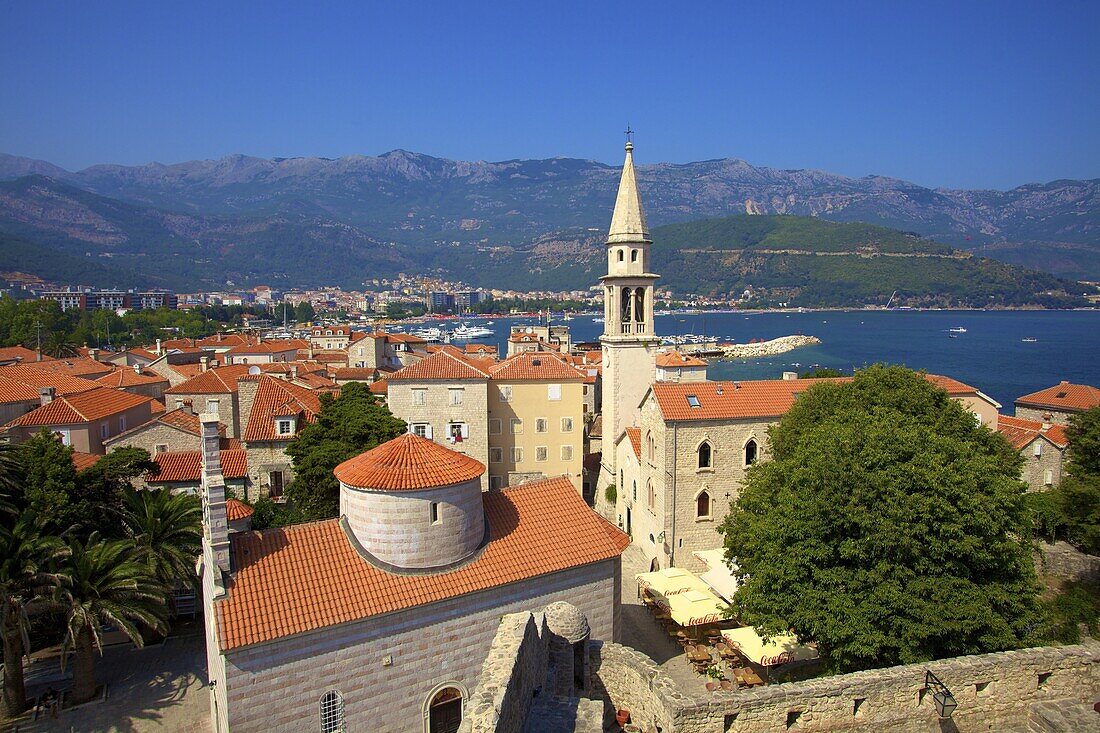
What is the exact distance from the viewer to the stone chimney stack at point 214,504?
42.3 feet

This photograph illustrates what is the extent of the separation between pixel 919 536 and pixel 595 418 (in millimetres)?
34858

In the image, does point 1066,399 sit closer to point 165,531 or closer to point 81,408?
point 165,531

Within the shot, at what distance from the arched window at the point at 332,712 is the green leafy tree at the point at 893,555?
1008 centimetres

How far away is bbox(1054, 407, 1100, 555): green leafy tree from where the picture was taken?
22.9 metres

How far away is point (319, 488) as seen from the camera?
27375 millimetres

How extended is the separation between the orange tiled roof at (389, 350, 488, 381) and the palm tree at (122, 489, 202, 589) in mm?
16619

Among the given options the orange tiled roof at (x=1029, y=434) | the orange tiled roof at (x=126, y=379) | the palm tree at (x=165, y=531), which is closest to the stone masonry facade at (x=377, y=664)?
the palm tree at (x=165, y=531)

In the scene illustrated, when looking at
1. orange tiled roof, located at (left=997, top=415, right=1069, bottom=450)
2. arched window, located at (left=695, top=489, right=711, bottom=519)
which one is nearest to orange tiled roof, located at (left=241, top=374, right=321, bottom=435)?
arched window, located at (left=695, top=489, right=711, bottom=519)

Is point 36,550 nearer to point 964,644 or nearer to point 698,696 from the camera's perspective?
point 698,696

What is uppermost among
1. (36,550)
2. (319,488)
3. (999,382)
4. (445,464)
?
(445,464)

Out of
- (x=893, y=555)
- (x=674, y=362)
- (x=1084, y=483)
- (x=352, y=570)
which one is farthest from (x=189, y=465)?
(x=674, y=362)

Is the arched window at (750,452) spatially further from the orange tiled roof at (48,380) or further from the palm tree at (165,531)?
the orange tiled roof at (48,380)

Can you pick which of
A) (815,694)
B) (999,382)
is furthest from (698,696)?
(999,382)

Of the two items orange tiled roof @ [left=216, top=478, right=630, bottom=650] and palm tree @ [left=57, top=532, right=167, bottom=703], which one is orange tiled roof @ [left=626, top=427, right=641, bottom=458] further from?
palm tree @ [left=57, top=532, right=167, bottom=703]
